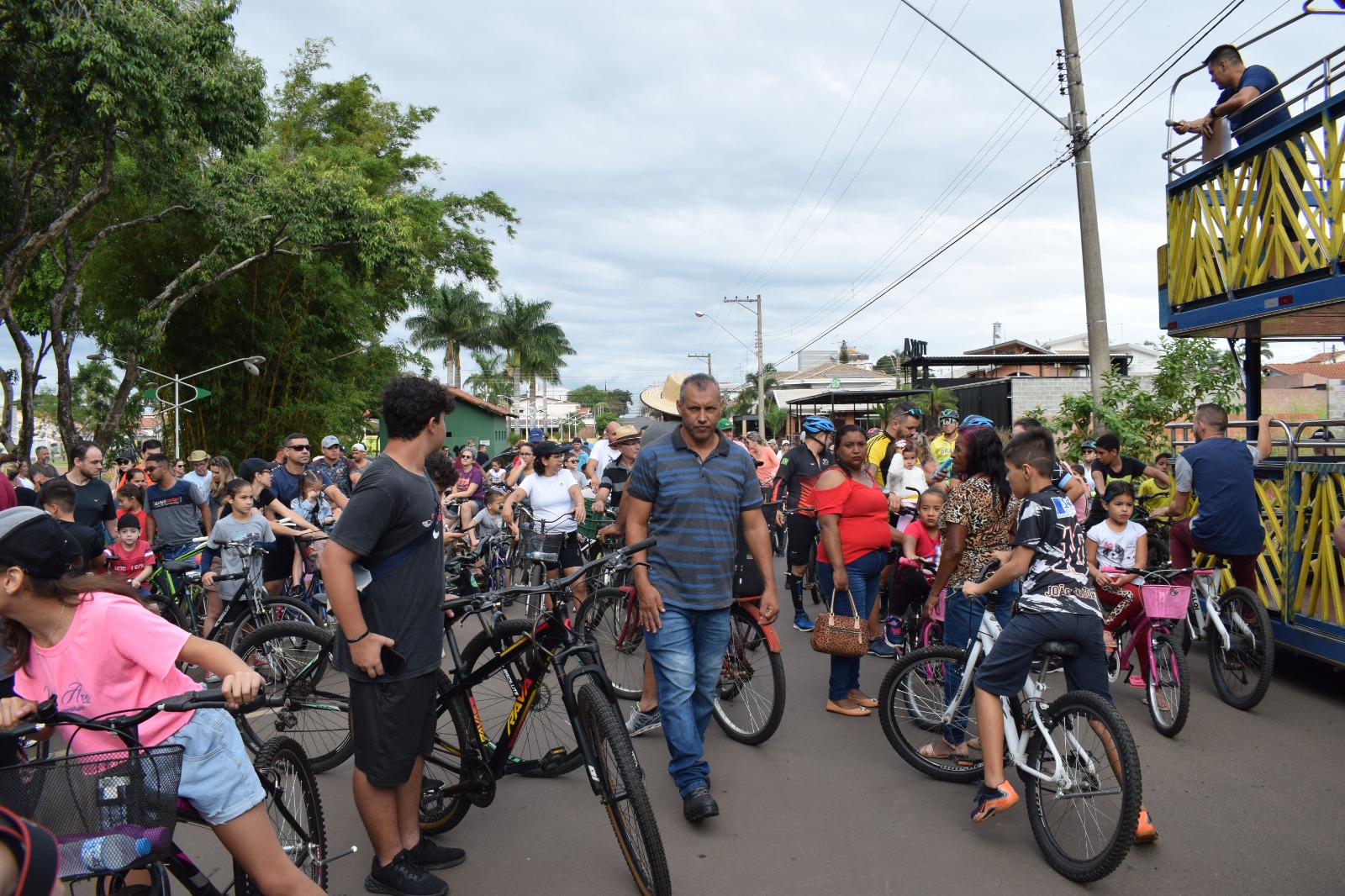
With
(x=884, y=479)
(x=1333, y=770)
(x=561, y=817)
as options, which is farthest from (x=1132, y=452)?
(x=561, y=817)

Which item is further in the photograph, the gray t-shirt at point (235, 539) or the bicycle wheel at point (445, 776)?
the gray t-shirt at point (235, 539)

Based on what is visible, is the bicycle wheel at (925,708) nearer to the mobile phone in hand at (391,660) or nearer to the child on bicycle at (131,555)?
the mobile phone in hand at (391,660)

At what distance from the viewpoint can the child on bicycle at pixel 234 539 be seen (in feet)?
22.6

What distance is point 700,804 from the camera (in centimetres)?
417

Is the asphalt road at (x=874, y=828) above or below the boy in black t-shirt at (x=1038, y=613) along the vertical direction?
below

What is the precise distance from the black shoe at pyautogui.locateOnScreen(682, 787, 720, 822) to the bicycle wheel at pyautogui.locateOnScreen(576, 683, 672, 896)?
612mm

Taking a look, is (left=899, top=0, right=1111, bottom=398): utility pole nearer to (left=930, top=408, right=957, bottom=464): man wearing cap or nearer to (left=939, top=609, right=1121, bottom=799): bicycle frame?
(left=930, top=408, right=957, bottom=464): man wearing cap

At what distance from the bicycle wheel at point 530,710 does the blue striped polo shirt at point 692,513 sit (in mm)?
713

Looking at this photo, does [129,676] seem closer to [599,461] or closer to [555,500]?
[555,500]

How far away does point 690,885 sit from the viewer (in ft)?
12.1

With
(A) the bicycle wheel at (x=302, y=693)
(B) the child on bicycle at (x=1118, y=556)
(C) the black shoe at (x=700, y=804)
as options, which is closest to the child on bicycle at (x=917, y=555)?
(B) the child on bicycle at (x=1118, y=556)

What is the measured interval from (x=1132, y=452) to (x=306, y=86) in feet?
90.8

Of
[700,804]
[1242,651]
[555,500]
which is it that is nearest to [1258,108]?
[1242,651]

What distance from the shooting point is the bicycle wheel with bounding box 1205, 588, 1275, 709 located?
5.77 metres
